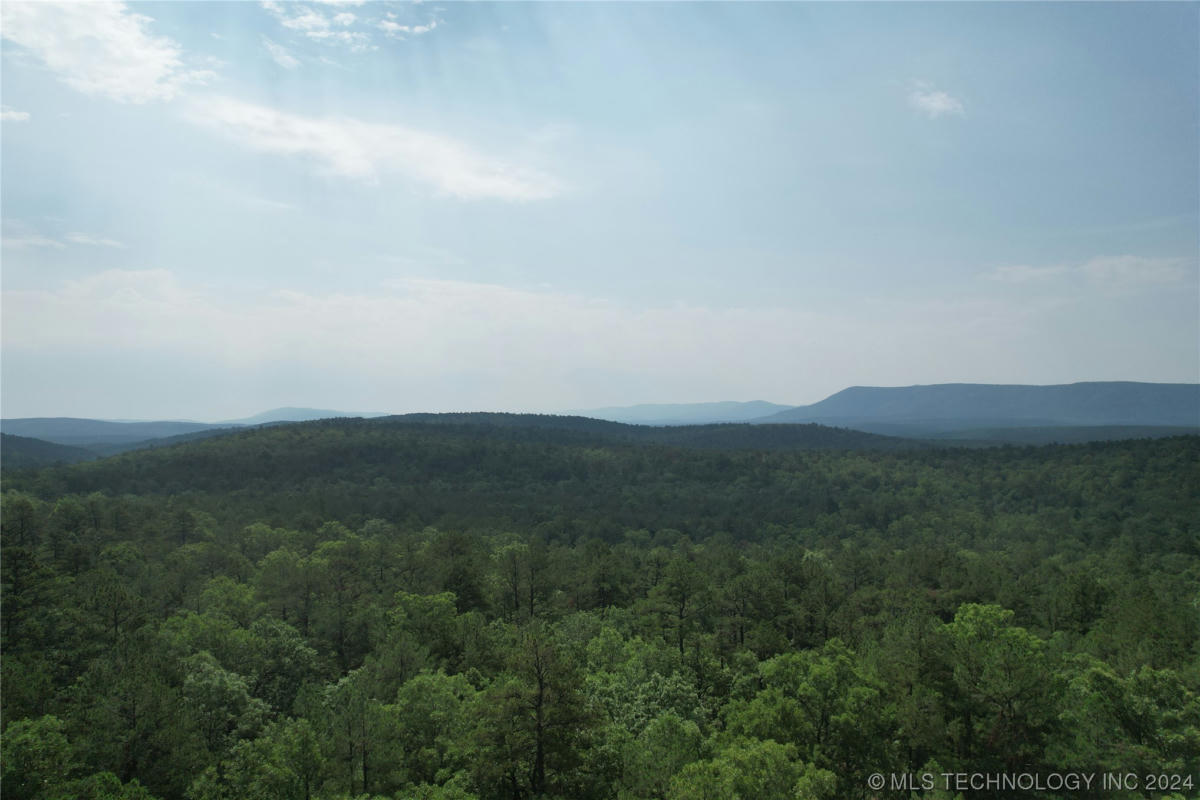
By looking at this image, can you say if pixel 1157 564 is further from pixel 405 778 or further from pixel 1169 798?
pixel 405 778

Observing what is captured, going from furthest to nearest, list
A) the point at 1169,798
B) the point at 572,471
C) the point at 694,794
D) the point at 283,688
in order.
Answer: the point at 572,471 < the point at 283,688 < the point at 1169,798 < the point at 694,794

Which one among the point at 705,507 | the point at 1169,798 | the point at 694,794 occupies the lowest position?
the point at 705,507

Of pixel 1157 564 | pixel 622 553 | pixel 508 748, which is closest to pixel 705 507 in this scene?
pixel 622 553

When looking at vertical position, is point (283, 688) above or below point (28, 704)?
below

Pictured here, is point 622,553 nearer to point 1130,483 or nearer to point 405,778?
point 405,778

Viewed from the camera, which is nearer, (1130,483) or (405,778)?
(405,778)

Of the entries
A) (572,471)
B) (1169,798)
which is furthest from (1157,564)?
(572,471)

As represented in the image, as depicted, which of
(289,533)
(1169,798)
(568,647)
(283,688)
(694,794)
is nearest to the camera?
(694,794)
